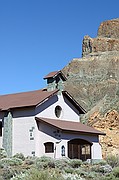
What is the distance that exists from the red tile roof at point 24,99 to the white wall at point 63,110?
64cm

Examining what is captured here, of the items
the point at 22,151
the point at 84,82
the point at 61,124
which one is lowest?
the point at 22,151

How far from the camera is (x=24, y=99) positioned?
35281 millimetres

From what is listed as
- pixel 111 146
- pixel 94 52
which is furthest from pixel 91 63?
pixel 111 146

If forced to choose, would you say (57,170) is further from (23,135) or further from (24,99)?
(24,99)

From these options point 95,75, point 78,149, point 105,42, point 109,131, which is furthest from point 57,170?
point 105,42

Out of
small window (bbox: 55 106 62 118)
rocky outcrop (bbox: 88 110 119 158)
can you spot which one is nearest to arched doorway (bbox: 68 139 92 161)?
small window (bbox: 55 106 62 118)

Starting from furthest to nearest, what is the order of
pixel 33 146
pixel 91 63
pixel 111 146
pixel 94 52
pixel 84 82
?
pixel 94 52
pixel 91 63
pixel 84 82
pixel 111 146
pixel 33 146

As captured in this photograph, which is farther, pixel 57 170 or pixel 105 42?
pixel 105 42

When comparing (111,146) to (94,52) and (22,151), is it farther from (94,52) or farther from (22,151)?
(94,52)

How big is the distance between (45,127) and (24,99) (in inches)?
160

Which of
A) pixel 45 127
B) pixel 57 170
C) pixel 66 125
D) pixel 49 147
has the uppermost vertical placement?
pixel 66 125

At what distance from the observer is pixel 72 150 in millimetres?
35844

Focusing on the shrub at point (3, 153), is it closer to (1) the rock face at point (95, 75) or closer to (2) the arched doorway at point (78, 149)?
(2) the arched doorway at point (78, 149)

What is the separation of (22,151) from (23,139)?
989 mm
